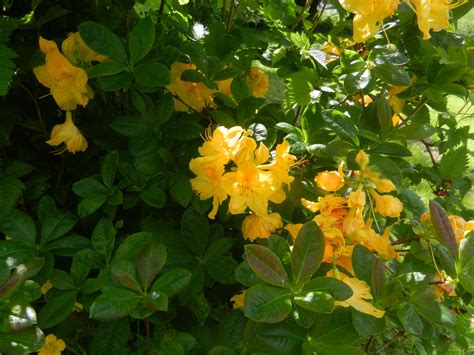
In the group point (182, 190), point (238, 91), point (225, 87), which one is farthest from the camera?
point (225, 87)

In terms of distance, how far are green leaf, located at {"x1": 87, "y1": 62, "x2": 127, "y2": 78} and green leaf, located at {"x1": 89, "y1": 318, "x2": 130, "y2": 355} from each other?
1.69 feet

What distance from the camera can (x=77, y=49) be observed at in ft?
3.72

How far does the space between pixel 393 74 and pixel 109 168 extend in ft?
→ 2.13

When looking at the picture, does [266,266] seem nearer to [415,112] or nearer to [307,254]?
[307,254]

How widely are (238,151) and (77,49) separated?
1.53 feet

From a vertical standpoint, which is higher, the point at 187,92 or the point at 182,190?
the point at 187,92

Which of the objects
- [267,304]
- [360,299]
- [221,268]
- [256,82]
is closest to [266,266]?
[267,304]

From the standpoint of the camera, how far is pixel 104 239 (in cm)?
104

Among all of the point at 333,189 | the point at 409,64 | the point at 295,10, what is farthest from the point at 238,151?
the point at 295,10

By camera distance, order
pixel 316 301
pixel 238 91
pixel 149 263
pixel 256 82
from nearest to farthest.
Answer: pixel 316 301 → pixel 149 263 → pixel 238 91 → pixel 256 82

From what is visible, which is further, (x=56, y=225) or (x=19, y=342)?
(x=56, y=225)

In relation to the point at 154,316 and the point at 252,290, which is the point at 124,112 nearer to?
the point at 154,316

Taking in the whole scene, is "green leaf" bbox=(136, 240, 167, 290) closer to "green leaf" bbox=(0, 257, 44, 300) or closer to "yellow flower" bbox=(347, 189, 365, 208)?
"green leaf" bbox=(0, 257, 44, 300)

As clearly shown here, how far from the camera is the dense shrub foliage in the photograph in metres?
0.87
